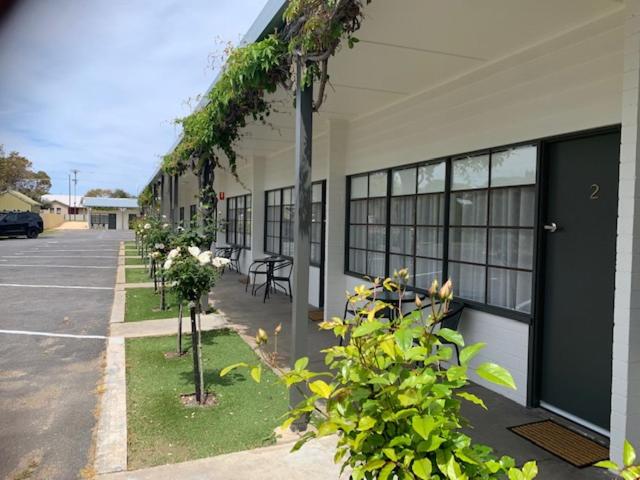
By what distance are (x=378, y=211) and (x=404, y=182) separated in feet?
2.35

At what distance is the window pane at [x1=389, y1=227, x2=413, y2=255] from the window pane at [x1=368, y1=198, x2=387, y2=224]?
0.29m

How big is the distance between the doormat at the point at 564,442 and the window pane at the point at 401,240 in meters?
2.66

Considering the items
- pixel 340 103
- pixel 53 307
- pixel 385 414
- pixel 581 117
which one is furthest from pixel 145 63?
pixel 53 307

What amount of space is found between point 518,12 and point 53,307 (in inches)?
338

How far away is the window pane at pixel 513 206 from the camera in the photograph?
4.34 m

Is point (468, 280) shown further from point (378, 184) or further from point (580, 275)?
point (378, 184)

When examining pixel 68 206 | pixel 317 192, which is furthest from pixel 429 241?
pixel 68 206

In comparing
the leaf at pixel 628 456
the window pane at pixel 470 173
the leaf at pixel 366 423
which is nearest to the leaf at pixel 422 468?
the leaf at pixel 366 423

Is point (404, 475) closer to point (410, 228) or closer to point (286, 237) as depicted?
point (410, 228)

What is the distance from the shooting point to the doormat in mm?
3326

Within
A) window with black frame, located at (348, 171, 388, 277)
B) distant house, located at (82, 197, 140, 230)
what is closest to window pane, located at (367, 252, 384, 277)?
window with black frame, located at (348, 171, 388, 277)

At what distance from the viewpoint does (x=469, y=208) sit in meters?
5.11

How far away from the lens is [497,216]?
15.5 feet

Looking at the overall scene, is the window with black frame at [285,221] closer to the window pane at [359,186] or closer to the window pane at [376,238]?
the window pane at [359,186]
